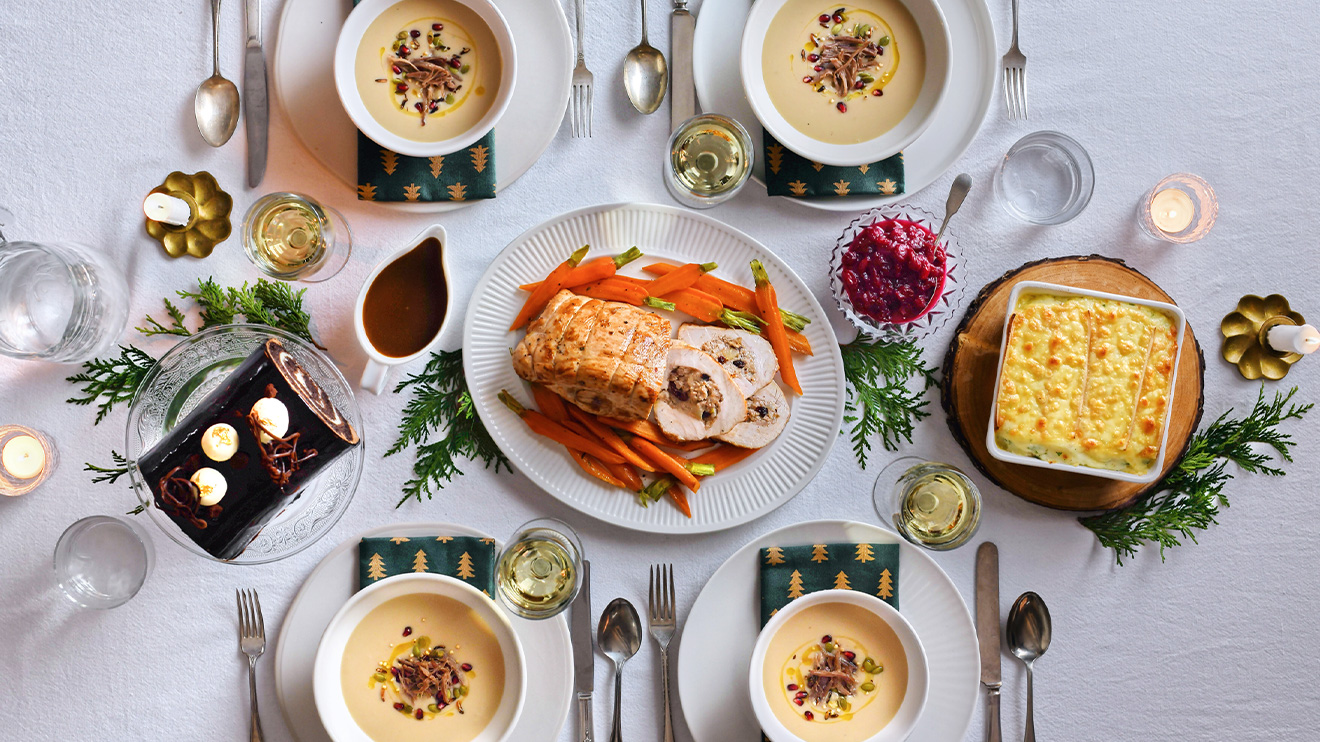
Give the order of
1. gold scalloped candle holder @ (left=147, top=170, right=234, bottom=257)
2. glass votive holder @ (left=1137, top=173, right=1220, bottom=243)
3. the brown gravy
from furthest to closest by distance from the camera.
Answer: glass votive holder @ (left=1137, top=173, right=1220, bottom=243) → gold scalloped candle holder @ (left=147, top=170, right=234, bottom=257) → the brown gravy

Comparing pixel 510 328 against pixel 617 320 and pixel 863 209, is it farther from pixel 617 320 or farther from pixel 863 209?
pixel 863 209

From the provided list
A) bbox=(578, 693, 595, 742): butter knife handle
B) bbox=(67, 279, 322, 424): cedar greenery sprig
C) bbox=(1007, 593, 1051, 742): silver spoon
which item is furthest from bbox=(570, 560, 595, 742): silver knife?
bbox=(1007, 593, 1051, 742): silver spoon

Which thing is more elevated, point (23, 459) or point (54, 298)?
point (54, 298)

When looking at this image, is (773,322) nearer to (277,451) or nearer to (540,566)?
(540,566)

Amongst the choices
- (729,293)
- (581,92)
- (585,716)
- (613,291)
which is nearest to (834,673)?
(585,716)

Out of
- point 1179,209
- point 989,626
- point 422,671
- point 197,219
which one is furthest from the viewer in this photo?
point 1179,209

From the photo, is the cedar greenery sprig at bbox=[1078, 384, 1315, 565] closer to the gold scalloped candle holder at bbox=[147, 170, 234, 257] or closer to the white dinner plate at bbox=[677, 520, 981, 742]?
the white dinner plate at bbox=[677, 520, 981, 742]
